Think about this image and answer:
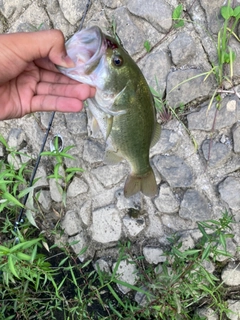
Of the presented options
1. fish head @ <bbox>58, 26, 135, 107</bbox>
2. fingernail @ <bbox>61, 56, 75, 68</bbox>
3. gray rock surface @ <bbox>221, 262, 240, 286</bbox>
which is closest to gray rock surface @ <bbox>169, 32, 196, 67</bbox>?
fish head @ <bbox>58, 26, 135, 107</bbox>

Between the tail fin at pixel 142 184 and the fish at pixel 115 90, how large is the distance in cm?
23

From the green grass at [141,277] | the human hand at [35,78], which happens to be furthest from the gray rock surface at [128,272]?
the human hand at [35,78]

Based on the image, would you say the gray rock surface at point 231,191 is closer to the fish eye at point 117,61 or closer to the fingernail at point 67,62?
the fish eye at point 117,61

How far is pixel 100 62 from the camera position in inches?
79.0

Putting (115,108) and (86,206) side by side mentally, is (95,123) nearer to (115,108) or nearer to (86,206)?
(115,108)

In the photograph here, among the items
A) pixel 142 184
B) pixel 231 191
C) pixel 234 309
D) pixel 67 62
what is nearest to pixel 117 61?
pixel 67 62

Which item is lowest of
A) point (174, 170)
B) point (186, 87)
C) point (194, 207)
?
point (194, 207)

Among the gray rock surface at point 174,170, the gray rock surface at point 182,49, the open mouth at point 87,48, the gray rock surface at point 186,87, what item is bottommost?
the gray rock surface at point 174,170

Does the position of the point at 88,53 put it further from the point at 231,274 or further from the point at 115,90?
the point at 231,274

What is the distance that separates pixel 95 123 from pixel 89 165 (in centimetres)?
101

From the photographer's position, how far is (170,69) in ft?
9.98

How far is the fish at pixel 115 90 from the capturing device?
6.55 feet

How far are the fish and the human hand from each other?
0.07 metres

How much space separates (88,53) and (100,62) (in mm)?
76
